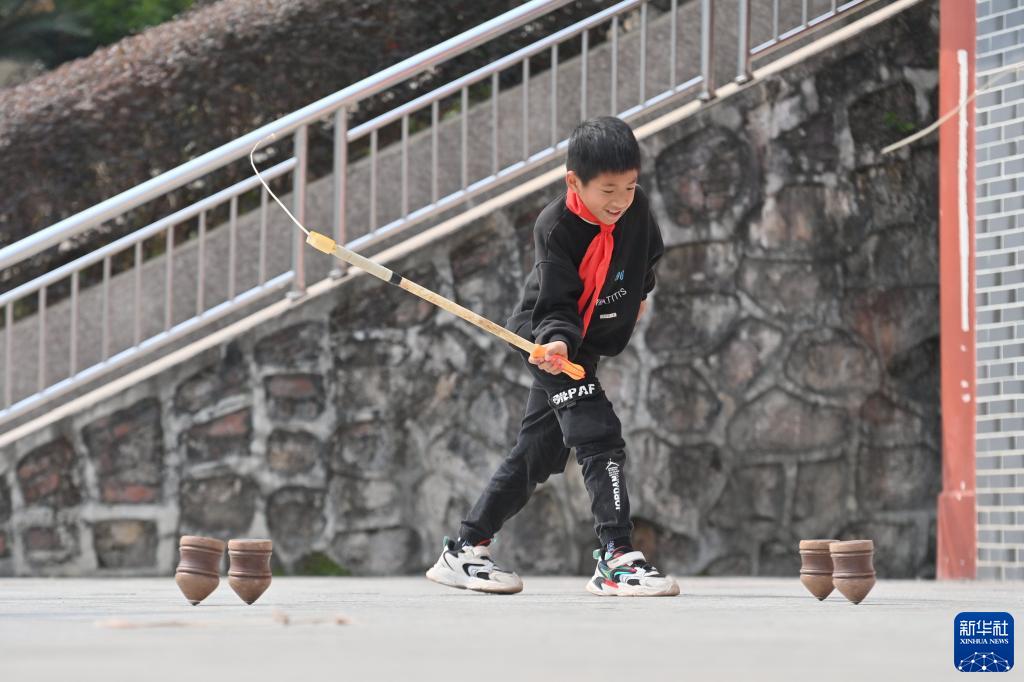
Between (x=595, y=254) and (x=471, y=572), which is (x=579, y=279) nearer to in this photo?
(x=595, y=254)

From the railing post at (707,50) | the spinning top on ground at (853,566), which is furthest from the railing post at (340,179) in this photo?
the spinning top on ground at (853,566)

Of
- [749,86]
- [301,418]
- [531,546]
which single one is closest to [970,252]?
[749,86]

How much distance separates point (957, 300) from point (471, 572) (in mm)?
2632

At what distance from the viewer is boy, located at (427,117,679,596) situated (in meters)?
4.74

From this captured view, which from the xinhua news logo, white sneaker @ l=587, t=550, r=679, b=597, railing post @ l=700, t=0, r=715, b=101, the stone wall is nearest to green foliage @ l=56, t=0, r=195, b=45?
railing post @ l=700, t=0, r=715, b=101

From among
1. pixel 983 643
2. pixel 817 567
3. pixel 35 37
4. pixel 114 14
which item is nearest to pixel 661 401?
pixel 817 567

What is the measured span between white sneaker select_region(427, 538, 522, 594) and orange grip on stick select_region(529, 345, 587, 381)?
78 cm

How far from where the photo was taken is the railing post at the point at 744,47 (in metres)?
7.28

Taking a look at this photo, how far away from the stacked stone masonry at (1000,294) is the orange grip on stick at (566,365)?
2.35 meters

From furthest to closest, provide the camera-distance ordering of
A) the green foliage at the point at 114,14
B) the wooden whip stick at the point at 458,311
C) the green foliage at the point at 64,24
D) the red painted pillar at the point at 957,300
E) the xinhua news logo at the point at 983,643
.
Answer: the green foliage at the point at 64,24 < the green foliage at the point at 114,14 < the red painted pillar at the point at 957,300 < the wooden whip stick at the point at 458,311 < the xinhua news logo at the point at 983,643

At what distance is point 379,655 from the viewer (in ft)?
9.26

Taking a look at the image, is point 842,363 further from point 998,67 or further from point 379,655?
point 379,655

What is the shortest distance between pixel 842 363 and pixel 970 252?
829 mm

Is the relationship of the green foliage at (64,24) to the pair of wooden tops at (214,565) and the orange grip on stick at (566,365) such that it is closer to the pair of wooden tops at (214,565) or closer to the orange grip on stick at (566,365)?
the orange grip on stick at (566,365)
